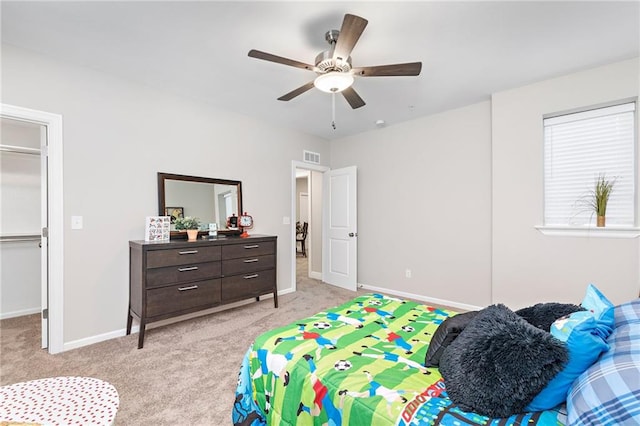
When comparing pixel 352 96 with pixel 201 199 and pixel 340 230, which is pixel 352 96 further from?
pixel 340 230

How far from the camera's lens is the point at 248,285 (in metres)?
3.38

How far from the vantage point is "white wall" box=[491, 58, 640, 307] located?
8.43 feet

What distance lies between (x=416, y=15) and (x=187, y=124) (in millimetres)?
2657

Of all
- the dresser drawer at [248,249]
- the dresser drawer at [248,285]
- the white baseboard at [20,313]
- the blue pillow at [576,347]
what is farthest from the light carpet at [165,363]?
the blue pillow at [576,347]

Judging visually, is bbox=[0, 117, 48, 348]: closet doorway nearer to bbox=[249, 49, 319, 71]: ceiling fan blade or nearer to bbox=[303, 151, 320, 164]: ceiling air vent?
bbox=[249, 49, 319, 71]: ceiling fan blade

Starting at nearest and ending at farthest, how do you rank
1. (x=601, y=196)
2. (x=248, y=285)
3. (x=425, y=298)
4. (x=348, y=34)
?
(x=348, y=34), (x=601, y=196), (x=248, y=285), (x=425, y=298)

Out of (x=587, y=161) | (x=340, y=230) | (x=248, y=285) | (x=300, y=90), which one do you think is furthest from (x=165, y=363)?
(x=587, y=161)

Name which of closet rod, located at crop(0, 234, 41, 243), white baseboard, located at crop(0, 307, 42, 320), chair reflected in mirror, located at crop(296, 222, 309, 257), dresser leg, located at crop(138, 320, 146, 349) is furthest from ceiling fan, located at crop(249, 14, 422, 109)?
chair reflected in mirror, located at crop(296, 222, 309, 257)

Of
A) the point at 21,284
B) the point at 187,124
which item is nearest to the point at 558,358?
the point at 187,124

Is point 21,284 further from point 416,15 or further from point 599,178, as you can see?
point 599,178

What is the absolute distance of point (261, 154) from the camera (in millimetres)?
4121

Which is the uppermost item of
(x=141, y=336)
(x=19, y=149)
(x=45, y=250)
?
(x=19, y=149)

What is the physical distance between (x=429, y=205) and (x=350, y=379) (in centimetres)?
324

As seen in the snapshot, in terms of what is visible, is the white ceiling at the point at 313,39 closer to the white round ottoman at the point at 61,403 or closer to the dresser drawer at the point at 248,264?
the dresser drawer at the point at 248,264
